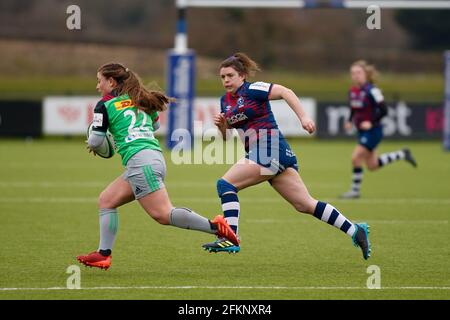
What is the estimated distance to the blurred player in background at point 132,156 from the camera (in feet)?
24.9

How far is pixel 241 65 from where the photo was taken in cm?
832

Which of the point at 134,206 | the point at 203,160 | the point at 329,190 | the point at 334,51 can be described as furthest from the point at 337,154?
the point at 334,51

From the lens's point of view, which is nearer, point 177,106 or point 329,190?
point 329,190

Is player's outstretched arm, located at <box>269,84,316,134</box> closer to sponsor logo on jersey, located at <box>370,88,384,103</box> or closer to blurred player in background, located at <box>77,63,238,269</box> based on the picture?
blurred player in background, located at <box>77,63,238,269</box>

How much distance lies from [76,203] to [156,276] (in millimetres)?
5659

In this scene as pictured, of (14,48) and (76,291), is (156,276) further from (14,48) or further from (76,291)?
(14,48)

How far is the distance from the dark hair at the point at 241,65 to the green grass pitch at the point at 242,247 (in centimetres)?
178

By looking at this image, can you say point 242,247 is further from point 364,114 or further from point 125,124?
point 364,114

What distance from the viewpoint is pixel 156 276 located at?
7621mm

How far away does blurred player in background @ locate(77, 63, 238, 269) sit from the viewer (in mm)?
7586

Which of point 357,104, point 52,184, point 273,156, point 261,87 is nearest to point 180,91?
point 52,184

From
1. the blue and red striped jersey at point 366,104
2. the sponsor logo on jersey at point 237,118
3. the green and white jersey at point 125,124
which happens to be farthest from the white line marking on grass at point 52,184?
the green and white jersey at point 125,124

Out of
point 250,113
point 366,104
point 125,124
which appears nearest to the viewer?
point 125,124

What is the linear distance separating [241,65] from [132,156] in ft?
4.68
